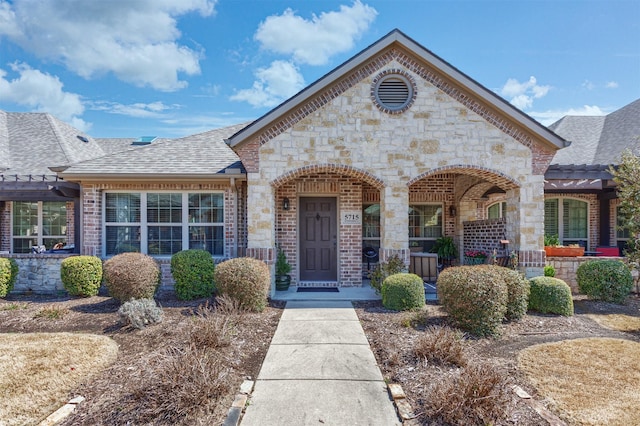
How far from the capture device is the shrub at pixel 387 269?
8.23 meters

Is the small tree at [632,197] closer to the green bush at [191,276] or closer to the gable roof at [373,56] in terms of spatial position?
the gable roof at [373,56]

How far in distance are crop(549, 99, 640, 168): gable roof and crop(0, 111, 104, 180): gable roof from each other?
18019 millimetres

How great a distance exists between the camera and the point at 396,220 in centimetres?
852

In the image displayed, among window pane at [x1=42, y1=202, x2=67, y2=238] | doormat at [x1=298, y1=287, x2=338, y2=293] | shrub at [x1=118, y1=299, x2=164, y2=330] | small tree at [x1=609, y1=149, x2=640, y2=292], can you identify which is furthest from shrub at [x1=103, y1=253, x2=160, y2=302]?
small tree at [x1=609, y1=149, x2=640, y2=292]

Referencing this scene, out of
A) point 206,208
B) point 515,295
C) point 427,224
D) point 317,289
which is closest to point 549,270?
point 515,295

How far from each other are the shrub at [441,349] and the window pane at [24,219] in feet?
46.1

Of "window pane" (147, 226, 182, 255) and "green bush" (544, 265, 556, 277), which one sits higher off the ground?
"window pane" (147, 226, 182, 255)

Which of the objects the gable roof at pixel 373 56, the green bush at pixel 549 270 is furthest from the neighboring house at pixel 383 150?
the green bush at pixel 549 270

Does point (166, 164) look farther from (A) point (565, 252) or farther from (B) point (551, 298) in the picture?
(A) point (565, 252)

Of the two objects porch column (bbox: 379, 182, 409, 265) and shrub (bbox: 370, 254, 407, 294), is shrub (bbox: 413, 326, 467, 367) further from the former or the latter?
porch column (bbox: 379, 182, 409, 265)

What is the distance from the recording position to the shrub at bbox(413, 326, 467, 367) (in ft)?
15.1

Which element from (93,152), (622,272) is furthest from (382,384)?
(93,152)

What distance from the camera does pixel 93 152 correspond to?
15.2 metres

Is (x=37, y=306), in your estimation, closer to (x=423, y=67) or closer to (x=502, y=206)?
(x=423, y=67)
